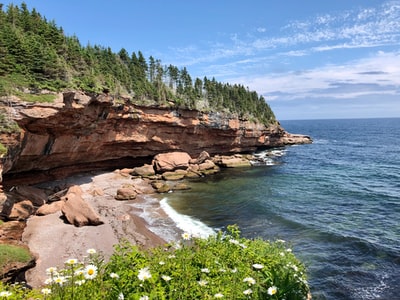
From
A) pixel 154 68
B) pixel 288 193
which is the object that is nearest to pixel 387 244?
pixel 288 193

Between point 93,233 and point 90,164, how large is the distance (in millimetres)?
21354

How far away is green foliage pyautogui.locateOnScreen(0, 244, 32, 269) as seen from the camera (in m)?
11.3

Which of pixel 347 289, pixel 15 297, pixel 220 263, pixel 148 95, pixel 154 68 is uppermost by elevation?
pixel 154 68

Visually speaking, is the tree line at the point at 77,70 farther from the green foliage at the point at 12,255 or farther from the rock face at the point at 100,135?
the green foliage at the point at 12,255

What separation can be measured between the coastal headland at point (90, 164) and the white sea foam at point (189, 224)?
2592 millimetres

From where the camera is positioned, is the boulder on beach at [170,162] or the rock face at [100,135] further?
the boulder on beach at [170,162]

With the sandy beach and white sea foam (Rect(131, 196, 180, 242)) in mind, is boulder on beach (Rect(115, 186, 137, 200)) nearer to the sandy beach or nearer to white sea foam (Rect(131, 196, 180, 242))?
the sandy beach

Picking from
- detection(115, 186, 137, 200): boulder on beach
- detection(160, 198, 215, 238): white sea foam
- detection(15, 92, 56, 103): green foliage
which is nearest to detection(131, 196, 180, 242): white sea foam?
detection(160, 198, 215, 238): white sea foam

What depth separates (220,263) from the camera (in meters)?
6.39

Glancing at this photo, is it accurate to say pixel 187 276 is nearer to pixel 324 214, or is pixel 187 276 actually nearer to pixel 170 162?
pixel 324 214

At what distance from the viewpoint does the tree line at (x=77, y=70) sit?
2384 cm

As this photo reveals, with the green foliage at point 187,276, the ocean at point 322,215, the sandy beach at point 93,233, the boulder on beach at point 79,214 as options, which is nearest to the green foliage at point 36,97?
the boulder on beach at point 79,214

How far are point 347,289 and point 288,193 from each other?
17942mm

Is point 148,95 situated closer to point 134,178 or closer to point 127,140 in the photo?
point 127,140
